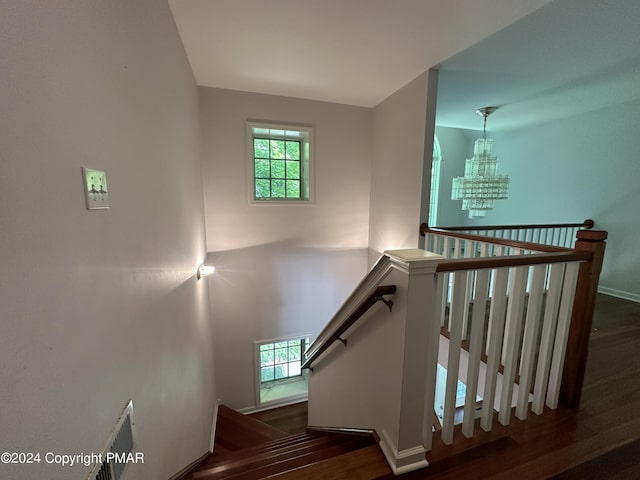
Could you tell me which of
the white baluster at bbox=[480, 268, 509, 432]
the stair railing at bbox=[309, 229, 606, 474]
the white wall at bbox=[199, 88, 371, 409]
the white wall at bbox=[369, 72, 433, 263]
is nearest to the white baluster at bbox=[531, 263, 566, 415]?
the stair railing at bbox=[309, 229, 606, 474]

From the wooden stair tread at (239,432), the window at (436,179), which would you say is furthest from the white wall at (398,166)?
the wooden stair tread at (239,432)

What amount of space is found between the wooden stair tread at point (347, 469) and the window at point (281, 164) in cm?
299

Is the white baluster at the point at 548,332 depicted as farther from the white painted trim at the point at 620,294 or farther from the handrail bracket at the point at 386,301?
the white painted trim at the point at 620,294

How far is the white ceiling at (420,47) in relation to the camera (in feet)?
6.15

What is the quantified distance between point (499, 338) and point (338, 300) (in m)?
2.92

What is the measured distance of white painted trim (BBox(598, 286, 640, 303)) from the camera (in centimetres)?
338

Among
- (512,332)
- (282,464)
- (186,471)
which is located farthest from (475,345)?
(186,471)

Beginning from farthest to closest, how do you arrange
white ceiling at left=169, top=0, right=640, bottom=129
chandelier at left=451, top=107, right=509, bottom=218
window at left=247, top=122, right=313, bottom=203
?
window at left=247, top=122, right=313, bottom=203 < chandelier at left=451, top=107, right=509, bottom=218 < white ceiling at left=169, top=0, right=640, bottom=129

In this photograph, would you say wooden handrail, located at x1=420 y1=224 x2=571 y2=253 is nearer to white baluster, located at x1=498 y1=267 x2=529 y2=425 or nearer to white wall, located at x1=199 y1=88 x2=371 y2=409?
white baluster, located at x1=498 y1=267 x2=529 y2=425

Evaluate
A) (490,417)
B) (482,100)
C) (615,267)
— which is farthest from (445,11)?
(615,267)

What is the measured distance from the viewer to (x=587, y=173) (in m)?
3.84

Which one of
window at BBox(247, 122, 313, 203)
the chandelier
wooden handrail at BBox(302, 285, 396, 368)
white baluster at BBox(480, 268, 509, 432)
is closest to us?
wooden handrail at BBox(302, 285, 396, 368)

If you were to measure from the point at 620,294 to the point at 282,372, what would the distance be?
16.1 feet

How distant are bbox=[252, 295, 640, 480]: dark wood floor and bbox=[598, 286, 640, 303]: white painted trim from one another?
7.72ft
